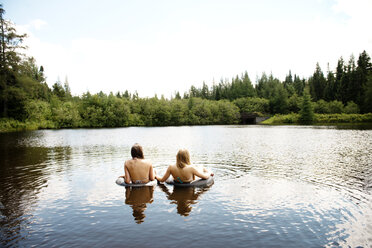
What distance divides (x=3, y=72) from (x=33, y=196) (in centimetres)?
5945

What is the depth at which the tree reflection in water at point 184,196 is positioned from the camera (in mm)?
8555

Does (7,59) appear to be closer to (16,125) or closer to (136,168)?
(16,125)

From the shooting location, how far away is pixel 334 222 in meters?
7.34

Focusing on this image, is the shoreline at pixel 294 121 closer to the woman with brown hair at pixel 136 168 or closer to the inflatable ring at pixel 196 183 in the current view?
the woman with brown hair at pixel 136 168

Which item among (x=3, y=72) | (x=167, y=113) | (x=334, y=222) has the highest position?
(x=3, y=72)

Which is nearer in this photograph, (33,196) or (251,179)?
(33,196)

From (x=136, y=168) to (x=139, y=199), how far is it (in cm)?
158

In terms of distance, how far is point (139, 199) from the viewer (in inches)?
376

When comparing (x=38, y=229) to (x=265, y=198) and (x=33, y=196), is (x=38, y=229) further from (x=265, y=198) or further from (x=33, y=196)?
(x=265, y=198)

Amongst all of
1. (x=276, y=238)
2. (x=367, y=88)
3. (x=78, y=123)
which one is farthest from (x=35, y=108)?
(x=367, y=88)

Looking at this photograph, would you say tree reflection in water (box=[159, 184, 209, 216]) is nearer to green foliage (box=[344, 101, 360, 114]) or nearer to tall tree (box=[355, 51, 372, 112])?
green foliage (box=[344, 101, 360, 114])

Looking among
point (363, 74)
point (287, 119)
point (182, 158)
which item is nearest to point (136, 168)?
point (182, 158)

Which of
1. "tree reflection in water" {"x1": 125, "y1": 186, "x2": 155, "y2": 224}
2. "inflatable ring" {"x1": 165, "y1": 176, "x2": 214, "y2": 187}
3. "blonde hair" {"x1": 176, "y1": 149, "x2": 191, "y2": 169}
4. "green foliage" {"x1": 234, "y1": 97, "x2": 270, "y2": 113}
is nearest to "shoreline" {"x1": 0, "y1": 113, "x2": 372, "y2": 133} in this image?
"green foliage" {"x1": 234, "y1": 97, "x2": 270, "y2": 113}

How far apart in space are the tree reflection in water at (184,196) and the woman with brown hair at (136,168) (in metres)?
0.96
